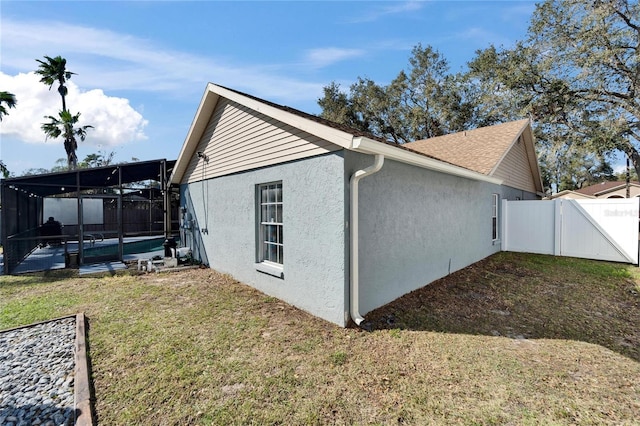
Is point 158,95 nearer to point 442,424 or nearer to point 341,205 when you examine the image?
point 341,205

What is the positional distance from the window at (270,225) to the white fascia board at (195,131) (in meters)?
3.32

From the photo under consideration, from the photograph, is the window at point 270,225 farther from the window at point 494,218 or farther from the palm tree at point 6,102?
the palm tree at point 6,102

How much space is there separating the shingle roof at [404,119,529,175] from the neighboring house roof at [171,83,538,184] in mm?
1287

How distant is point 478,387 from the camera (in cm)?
305

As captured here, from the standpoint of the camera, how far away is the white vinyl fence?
8.97 meters

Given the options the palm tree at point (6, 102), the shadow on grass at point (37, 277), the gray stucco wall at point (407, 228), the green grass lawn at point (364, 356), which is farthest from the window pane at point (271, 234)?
the palm tree at point (6, 102)

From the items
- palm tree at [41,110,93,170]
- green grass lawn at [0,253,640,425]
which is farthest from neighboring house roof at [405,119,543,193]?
palm tree at [41,110,93,170]

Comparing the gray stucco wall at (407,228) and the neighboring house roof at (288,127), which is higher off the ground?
the neighboring house roof at (288,127)

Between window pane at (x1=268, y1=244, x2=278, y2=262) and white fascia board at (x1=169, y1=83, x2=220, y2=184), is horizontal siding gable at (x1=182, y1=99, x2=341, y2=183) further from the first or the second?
window pane at (x1=268, y1=244, x2=278, y2=262)

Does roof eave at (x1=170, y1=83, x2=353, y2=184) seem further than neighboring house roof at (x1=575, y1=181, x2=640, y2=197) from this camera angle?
No

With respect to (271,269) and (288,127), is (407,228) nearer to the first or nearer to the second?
(271,269)

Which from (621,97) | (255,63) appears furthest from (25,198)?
(621,97)

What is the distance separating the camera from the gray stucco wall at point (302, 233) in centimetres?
446

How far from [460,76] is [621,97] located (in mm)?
10178
